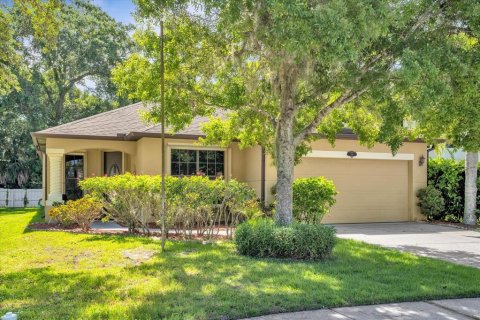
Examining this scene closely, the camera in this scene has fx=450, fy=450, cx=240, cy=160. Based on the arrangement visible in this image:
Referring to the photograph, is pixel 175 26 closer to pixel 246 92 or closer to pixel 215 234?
pixel 246 92

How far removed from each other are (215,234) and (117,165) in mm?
7657

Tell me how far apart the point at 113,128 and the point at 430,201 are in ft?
38.5

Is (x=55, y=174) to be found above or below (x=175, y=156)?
below

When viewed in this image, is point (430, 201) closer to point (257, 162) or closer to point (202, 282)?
point (257, 162)

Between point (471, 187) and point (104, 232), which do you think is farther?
point (471, 187)

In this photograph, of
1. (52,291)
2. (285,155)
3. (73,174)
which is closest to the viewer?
(52,291)

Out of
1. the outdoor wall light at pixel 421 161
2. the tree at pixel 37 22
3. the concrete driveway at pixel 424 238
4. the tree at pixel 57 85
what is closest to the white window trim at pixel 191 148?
the concrete driveway at pixel 424 238

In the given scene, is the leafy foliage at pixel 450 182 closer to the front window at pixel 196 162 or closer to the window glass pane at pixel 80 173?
the front window at pixel 196 162

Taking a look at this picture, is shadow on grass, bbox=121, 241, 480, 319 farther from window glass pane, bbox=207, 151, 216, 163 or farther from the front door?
the front door

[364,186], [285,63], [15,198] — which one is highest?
[285,63]

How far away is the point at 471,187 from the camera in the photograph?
1574 cm

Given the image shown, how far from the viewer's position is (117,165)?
1809cm

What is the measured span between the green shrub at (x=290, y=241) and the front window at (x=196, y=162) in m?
6.91

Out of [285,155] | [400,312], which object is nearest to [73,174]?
[285,155]
